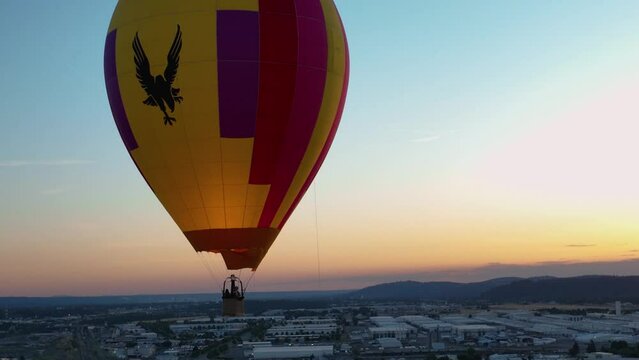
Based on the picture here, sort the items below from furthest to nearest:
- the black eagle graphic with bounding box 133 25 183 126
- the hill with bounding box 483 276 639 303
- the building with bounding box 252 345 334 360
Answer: the hill with bounding box 483 276 639 303
the building with bounding box 252 345 334 360
the black eagle graphic with bounding box 133 25 183 126

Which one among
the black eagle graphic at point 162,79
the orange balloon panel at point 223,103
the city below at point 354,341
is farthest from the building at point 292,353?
the black eagle graphic at point 162,79

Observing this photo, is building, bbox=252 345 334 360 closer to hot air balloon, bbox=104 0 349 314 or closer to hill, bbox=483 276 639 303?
hot air balloon, bbox=104 0 349 314

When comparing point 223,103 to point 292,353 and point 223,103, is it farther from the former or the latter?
point 292,353

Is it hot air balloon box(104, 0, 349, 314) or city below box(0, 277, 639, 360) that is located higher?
hot air balloon box(104, 0, 349, 314)

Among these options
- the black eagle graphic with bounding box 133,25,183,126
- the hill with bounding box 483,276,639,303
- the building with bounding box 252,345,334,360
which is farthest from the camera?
the hill with bounding box 483,276,639,303

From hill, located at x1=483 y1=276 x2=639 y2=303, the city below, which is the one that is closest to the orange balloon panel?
the city below

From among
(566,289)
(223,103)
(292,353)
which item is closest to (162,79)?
(223,103)

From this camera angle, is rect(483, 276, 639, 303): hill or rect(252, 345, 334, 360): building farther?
rect(483, 276, 639, 303): hill

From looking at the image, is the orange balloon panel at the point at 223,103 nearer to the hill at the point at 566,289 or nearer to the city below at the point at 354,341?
the city below at the point at 354,341
